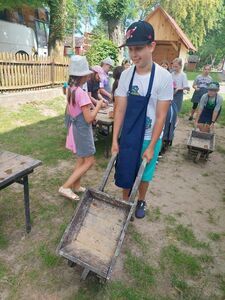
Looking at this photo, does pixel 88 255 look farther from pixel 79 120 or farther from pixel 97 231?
pixel 79 120

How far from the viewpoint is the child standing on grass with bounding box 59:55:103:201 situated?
3223mm

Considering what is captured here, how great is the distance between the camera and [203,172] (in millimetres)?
5305

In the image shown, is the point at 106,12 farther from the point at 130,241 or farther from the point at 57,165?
the point at 130,241

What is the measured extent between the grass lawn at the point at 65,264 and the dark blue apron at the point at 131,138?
2.76 ft

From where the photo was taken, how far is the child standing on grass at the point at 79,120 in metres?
3.22

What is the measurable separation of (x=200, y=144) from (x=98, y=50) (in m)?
10.6

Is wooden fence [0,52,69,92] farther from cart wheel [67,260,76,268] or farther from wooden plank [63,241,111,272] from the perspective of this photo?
wooden plank [63,241,111,272]

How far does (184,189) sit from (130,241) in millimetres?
1760

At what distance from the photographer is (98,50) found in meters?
14.5

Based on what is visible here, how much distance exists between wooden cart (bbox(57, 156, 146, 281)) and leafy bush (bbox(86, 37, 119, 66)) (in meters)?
12.7

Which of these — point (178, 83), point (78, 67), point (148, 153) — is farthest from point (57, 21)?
point (148, 153)

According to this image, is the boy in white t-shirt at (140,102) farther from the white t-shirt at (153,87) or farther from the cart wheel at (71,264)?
the cart wheel at (71,264)

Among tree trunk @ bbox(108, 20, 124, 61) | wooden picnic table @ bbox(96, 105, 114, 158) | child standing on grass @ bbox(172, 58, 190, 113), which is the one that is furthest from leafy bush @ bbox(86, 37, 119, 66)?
wooden picnic table @ bbox(96, 105, 114, 158)

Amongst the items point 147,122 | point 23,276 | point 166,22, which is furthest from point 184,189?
point 166,22
